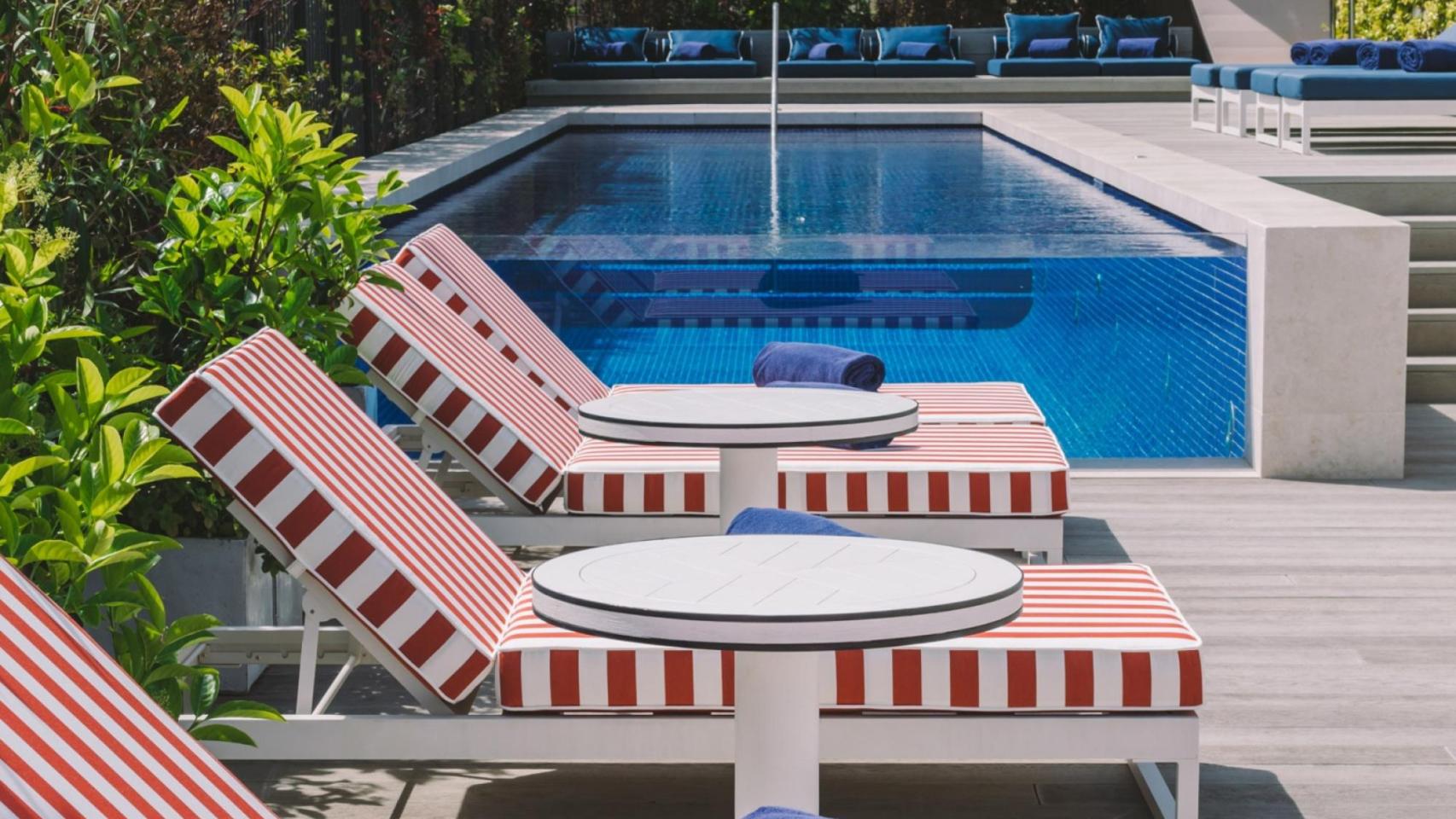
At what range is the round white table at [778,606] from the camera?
2.12m

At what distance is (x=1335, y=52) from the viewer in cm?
1401

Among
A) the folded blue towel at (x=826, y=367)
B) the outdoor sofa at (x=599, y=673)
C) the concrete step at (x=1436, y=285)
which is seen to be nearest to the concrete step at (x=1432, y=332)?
the concrete step at (x=1436, y=285)

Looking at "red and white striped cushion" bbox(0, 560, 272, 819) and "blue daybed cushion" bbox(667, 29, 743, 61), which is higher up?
"blue daybed cushion" bbox(667, 29, 743, 61)

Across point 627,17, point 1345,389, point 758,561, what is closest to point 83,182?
point 758,561

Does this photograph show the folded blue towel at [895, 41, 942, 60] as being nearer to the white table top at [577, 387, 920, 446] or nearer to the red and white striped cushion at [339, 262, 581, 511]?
the red and white striped cushion at [339, 262, 581, 511]

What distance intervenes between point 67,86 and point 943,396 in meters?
2.95

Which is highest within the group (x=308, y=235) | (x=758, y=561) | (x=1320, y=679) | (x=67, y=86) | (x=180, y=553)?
(x=67, y=86)

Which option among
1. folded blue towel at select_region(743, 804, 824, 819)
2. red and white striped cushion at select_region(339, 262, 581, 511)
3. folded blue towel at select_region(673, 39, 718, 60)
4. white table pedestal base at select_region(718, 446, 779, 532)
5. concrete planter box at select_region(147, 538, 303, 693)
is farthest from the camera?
folded blue towel at select_region(673, 39, 718, 60)

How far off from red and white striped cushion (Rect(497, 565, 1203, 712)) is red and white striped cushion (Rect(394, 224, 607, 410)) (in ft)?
7.27

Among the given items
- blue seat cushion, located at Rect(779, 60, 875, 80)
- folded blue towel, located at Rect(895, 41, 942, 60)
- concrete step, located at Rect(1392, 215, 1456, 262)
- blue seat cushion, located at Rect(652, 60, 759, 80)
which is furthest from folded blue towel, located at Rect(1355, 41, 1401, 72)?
blue seat cushion, located at Rect(652, 60, 759, 80)

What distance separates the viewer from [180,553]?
3918 millimetres

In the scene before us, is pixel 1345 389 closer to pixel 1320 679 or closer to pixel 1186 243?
pixel 1186 243

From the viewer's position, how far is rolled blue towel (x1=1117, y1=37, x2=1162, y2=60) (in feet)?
68.9

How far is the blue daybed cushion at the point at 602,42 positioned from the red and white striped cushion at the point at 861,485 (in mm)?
17202
